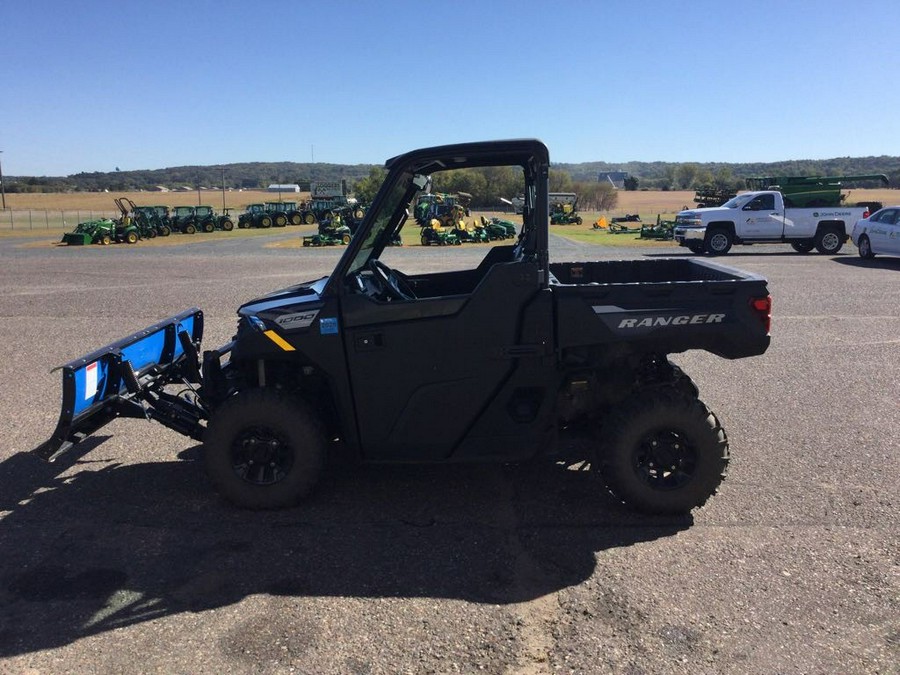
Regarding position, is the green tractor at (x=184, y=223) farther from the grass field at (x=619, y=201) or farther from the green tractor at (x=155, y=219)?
the grass field at (x=619, y=201)

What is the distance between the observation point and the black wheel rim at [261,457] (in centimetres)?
434

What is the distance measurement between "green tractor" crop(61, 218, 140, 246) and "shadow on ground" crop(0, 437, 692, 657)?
3133 centimetres

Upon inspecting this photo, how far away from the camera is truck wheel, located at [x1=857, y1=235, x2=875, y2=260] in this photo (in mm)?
19797

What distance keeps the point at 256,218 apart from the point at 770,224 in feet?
112

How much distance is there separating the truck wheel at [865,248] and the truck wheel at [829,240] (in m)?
2.55

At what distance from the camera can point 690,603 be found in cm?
341

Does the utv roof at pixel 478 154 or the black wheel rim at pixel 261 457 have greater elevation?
the utv roof at pixel 478 154

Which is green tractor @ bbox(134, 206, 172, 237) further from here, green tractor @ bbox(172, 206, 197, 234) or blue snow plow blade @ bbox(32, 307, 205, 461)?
blue snow plow blade @ bbox(32, 307, 205, 461)

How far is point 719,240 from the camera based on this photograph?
75.7 feet

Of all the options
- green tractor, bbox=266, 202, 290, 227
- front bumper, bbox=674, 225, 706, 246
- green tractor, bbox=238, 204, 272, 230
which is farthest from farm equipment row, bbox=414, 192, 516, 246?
green tractor, bbox=238, 204, 272, 230

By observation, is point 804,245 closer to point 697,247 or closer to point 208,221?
point 697,247

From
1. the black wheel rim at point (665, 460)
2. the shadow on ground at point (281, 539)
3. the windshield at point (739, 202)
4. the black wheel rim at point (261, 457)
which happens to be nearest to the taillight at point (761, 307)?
the black wheel rim at point (665, 460)

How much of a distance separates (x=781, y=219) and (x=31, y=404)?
2223cm

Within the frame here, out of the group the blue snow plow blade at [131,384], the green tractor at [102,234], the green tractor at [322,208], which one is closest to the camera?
the blue snow plow blade at [131,384]
